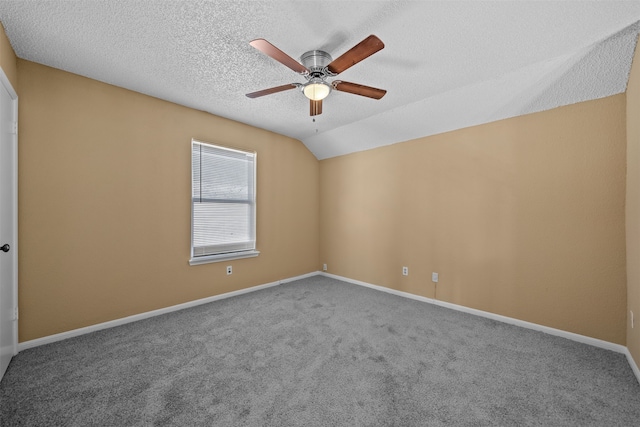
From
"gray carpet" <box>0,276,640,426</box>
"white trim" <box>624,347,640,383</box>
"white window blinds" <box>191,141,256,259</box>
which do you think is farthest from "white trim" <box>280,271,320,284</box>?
"white trim" <box>624,347,640,383</box>

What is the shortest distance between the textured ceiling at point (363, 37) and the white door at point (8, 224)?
586mm

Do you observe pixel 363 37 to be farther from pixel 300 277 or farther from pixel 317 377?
pixel 300 277

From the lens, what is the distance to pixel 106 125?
8.71 ft

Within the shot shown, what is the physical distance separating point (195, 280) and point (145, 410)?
74.0 inches

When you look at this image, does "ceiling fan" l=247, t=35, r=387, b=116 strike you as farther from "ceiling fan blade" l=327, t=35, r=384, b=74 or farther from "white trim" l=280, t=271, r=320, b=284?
"white trim" l=280, t=271, r=320, b=284

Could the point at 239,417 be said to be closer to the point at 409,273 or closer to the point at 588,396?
the point at 588,396

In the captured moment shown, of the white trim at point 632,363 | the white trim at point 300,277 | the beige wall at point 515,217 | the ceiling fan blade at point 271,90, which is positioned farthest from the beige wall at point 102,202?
the white trim at point 632,363

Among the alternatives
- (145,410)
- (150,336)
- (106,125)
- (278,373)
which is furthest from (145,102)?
(278,373)

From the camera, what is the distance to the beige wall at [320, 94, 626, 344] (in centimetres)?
232

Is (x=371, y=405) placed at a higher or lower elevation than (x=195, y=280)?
lower

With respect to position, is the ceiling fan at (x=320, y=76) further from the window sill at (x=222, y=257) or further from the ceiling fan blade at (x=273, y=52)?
Answer: the window sill at (x=222, y=257)

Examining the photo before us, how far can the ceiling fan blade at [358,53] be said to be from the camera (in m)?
1.51

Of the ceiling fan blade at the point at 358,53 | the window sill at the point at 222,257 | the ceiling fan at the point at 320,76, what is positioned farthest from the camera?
the window sill at the point at 222,257

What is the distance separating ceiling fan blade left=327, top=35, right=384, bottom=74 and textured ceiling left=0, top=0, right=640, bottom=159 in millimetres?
277
